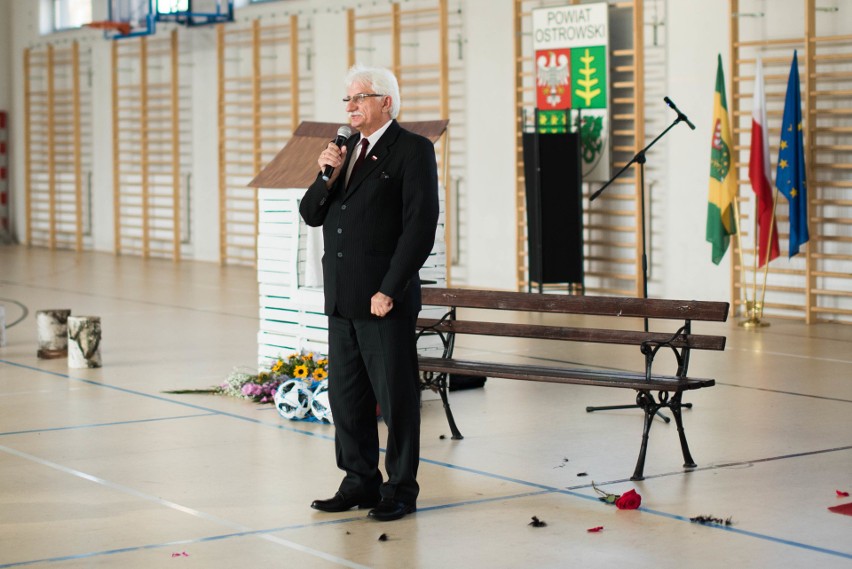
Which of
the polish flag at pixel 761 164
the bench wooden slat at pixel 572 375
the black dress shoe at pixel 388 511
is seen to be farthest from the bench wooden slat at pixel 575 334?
the polish flag at pixel 761 164

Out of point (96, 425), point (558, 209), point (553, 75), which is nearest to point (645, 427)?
point (96, 425)

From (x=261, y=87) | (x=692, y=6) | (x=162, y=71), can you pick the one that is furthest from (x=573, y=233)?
(x=162, y=71)

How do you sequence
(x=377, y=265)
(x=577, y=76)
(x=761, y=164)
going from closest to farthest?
(x=377, y=265)
(x=761, y=164)
(x=577, y=76)

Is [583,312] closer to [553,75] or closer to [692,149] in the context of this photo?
[692,149]

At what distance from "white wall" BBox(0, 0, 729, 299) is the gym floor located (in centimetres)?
249

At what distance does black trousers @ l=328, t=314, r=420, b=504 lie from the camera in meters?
3.83

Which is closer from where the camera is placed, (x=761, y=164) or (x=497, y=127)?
(x=761, y=164)

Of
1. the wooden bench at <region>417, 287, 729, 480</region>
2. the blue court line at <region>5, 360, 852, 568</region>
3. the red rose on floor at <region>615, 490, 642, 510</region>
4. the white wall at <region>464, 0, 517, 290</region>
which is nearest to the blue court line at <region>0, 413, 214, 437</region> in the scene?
the blue court line at <region>5, 360, 852, 568</region>

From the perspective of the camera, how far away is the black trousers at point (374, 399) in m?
3.83

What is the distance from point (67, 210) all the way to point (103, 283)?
5697mm

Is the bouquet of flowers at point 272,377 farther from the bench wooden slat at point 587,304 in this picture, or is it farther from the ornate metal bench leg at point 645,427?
the ornate metal bench leg at point 645,427

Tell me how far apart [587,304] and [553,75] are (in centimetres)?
577

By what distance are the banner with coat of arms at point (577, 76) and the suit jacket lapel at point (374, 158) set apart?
635cm

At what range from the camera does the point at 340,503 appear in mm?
3930
